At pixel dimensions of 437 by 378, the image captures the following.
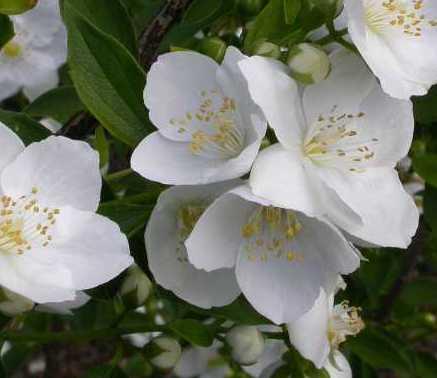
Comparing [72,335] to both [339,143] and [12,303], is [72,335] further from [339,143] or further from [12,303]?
[339,143]

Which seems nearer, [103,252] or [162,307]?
[103,252]

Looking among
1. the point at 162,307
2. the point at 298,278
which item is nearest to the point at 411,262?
the point at 162,307

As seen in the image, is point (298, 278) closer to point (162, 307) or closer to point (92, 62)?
point (92, 62)

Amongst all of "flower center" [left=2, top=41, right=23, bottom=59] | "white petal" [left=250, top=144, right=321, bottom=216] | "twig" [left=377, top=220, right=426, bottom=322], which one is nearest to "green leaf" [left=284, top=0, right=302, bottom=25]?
"white petal" [left=250, top=144, right=321, bottom=216]

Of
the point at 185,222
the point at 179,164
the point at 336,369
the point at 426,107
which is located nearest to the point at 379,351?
the point at 336,369

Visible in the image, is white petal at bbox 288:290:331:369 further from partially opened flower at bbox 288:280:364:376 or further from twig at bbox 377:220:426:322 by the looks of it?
twig at bbox 377:220:426:322

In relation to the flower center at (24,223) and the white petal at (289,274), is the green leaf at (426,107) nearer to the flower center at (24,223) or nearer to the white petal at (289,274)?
the white petal at (289,274)
